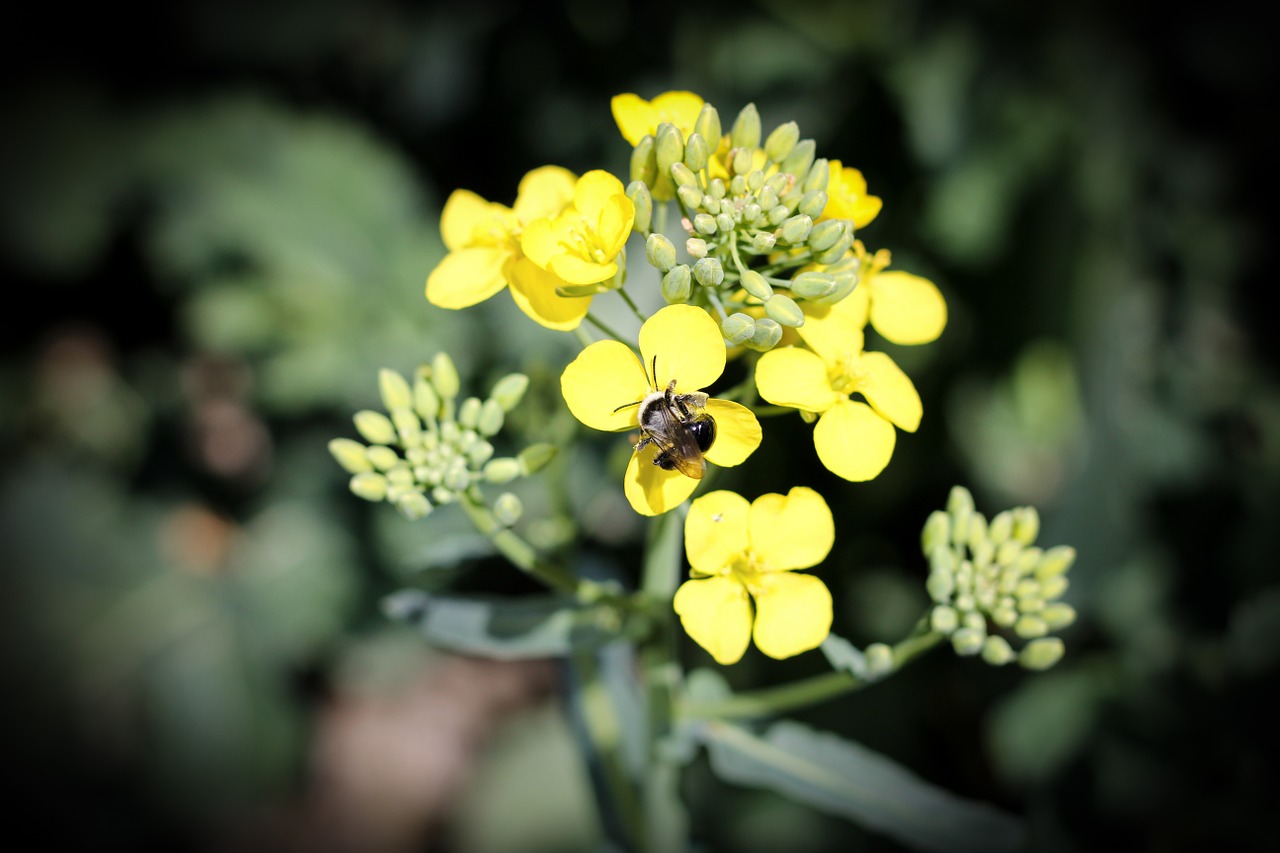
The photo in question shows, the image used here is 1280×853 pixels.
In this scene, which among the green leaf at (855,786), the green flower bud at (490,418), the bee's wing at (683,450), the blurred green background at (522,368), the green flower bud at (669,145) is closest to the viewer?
the bee's wing at (683,450)

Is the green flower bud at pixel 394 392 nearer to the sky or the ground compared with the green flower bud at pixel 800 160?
nearer to the ground

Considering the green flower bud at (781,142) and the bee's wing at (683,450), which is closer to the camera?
the bee's wing at (683,450)

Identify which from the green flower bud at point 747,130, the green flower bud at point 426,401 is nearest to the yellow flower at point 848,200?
the green flower bud at point 747,130

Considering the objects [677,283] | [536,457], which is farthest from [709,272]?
[536,457]

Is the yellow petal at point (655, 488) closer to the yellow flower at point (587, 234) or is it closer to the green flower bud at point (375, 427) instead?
the yellow flower at point (587, 234)

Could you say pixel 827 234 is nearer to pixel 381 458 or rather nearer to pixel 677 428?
pixel 677 428

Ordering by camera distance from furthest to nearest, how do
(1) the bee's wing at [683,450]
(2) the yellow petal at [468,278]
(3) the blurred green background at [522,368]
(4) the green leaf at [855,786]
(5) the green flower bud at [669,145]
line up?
(3) the blurred green background at [522,368] → (4) the green leaf at [855,786] → (2) the yellow petal at [468,278] → (5) the green flower bud at [669,145] → (1) the bee's wing at [683,450]
